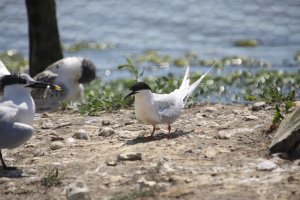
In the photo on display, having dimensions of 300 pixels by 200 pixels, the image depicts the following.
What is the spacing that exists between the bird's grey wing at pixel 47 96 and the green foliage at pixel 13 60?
2313mm

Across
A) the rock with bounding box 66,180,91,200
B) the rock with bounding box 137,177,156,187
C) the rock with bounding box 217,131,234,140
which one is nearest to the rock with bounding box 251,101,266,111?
the rock with bounding box 217,131,234,140

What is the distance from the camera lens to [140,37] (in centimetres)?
1171

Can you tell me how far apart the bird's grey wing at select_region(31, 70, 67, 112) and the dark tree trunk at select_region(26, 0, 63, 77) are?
1.53 feet

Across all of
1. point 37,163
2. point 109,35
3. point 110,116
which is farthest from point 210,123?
point 109,35

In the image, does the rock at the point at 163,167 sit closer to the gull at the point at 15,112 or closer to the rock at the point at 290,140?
the rock at the point at 290,140

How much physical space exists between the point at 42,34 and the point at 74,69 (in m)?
0.51

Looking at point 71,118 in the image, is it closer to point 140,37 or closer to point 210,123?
point 210,123

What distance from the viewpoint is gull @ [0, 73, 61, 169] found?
4516mm

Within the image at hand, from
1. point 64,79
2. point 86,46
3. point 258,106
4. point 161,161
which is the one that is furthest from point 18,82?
point 86,46

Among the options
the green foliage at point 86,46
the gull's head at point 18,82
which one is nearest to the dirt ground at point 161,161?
the gull's head at point 18,82

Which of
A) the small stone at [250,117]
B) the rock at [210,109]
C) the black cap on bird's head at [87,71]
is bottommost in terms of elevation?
the small stone at [250,117]

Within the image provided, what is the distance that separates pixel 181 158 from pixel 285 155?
0.64m

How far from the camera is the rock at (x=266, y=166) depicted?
4.23 meters

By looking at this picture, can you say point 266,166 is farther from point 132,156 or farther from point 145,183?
point 132,156
